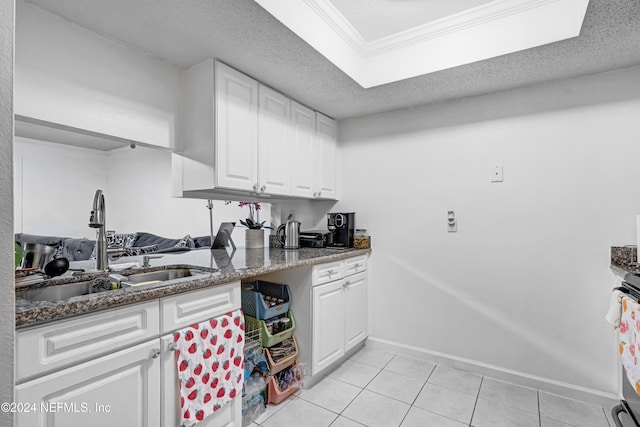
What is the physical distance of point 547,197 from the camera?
2.09 meters

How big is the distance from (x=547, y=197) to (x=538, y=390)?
129 centimetres

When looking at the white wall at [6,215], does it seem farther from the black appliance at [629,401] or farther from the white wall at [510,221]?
the white wall at [510,221]

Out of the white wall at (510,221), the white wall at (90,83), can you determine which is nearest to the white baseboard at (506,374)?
the white wall at (510,221)

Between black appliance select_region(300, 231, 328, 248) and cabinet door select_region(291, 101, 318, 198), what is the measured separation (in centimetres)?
37

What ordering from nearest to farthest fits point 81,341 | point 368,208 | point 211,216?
point 81,341
point 211,216
point 368,208

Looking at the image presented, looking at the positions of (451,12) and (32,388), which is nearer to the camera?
(32,388)

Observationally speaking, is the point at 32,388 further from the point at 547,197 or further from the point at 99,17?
the point at 547,197

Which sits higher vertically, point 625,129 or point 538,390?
point 625,129

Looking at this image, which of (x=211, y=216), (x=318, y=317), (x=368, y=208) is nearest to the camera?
(x=318, y=317)

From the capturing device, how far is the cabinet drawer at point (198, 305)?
4.04 ft

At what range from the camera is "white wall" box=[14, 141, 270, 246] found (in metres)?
1.71

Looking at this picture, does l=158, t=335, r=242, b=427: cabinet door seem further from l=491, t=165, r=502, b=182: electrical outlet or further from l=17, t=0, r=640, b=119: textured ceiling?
l=491, t=165, r=502, b=182: electrical outlet

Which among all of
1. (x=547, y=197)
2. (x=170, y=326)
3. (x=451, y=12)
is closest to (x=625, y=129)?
(x=547, y=197)

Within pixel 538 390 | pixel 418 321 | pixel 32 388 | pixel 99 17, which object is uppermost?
pixel 99 17
